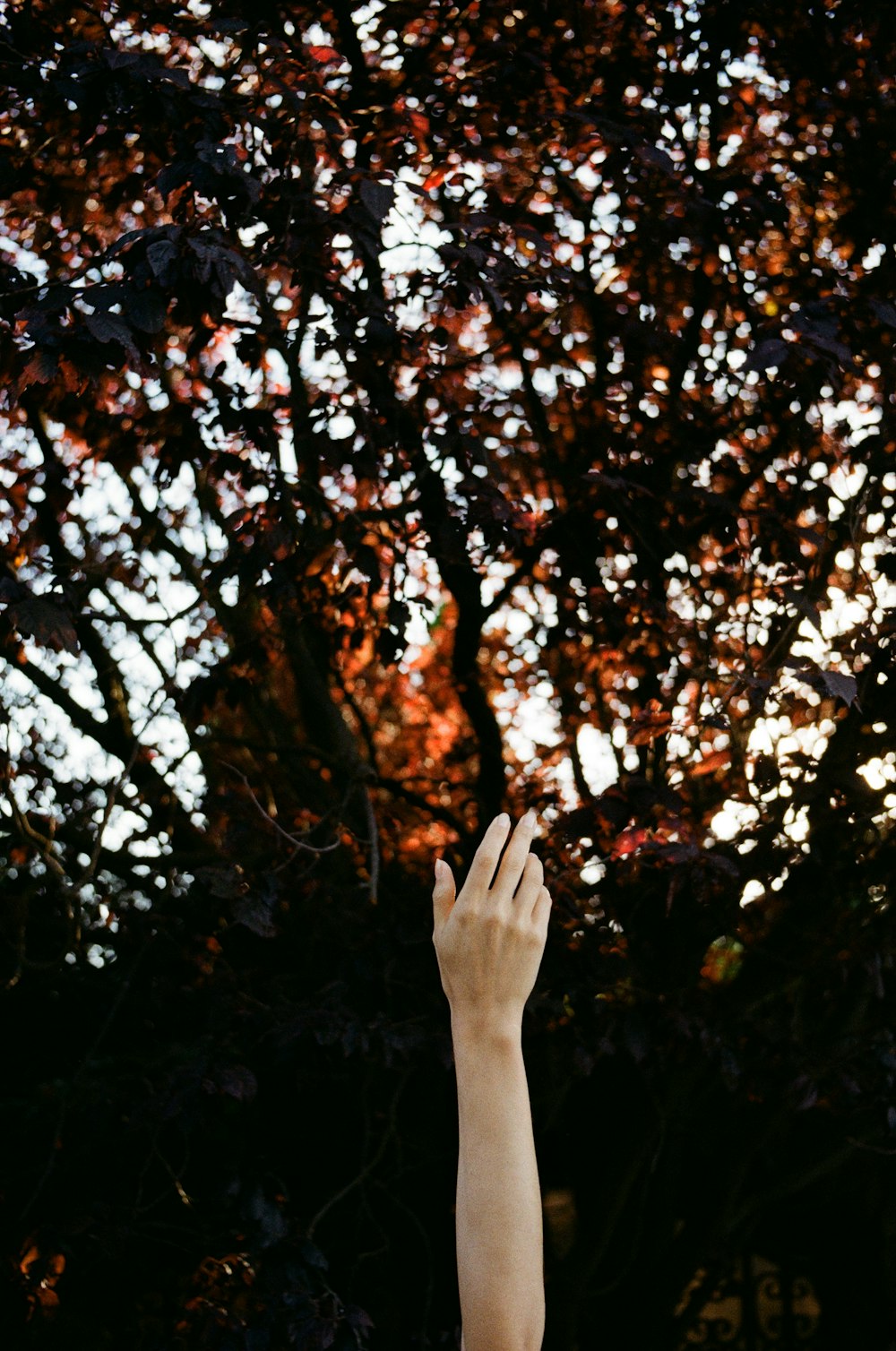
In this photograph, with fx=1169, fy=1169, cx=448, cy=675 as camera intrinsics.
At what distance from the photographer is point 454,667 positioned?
4102mm

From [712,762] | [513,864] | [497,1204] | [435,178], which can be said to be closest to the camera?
[497,1204]

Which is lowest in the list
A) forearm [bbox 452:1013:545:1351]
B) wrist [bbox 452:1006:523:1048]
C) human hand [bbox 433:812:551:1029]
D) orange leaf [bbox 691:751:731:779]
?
forearm [bbox 452:1013:545:1351]

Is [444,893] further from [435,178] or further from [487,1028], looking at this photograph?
[435,178]

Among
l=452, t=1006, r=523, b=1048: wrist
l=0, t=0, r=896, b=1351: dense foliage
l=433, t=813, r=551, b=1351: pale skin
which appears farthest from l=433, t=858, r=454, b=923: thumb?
l=0, t=0, r=896, b=1351: dense foliage

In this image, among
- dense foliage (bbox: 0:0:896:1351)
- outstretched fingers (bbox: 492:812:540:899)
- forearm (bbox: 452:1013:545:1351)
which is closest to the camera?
forearm (bbox: 452:1013:545:1351)

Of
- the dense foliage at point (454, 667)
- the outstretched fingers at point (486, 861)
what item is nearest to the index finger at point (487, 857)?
the outstretched fingers at point (486, 861)

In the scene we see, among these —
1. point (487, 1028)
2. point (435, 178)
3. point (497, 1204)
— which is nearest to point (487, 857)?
point (487, 1028)

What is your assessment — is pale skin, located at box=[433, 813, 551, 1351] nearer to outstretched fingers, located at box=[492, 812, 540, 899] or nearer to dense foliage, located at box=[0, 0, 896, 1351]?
outstretched fingers, located at box=[492, 812, 540, 899]

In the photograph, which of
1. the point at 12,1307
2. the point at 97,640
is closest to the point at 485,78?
the point at 97,640

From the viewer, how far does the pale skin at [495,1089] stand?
1.13 meters

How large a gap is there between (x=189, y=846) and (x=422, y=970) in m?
1.02

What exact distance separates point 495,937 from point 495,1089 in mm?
150

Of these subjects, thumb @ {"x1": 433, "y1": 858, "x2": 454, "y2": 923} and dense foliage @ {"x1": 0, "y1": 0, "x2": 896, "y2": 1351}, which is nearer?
thumb @ {"x1": 433, "y1": 858, "x2": 454, "y2": 923}

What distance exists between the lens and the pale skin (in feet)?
3.71
